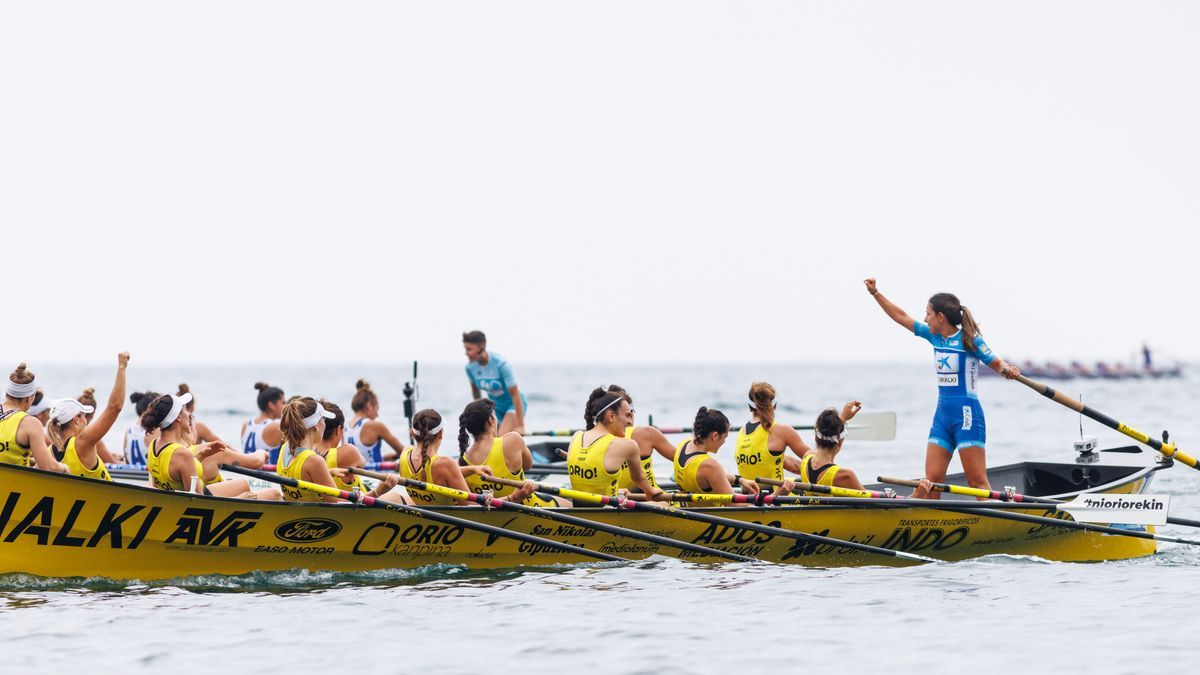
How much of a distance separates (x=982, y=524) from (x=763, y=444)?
210 centimetres

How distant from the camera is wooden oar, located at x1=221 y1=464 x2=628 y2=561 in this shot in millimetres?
10867

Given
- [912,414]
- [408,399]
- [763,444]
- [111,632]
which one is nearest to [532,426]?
[912,414]

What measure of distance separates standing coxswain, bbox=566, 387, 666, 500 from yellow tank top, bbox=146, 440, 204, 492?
318 centimetres

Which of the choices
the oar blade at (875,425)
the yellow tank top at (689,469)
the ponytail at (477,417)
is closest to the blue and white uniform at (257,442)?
the ponytail at (477,417)

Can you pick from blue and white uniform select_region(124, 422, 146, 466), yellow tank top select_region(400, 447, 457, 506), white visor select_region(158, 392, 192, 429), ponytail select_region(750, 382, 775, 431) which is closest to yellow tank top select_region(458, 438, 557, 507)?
yellow tank top select_region(400, 447, 457, 506)

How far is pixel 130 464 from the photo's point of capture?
17.8m

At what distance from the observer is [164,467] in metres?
10.8

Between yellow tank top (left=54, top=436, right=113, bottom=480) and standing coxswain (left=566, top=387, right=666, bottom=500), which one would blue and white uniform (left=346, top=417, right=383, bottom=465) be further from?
yellow tank top (left=54, top=436, right=113, bottom=480)

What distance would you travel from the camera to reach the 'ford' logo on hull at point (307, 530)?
1102 centimetres

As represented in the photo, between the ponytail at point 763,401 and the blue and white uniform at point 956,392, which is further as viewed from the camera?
the ponytail at point 763,401

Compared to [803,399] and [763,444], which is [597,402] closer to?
[763,444]

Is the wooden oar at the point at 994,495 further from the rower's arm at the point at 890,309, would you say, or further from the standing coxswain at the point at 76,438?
the standing coxswain at the point at 76,438

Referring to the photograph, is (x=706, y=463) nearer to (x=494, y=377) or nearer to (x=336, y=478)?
(x=336, y=478)

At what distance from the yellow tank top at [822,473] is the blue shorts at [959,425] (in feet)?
3.09
